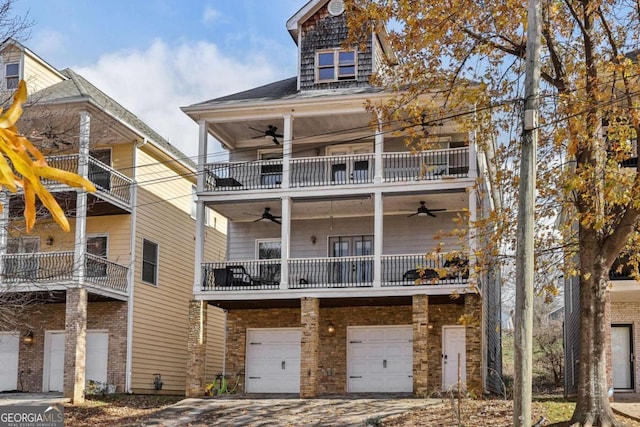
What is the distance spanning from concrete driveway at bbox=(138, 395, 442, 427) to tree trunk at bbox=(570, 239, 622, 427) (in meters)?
4.99

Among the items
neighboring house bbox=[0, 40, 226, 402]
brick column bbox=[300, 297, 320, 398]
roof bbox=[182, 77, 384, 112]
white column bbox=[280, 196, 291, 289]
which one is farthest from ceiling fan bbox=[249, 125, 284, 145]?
brick column bbox=[300, 297, 320, 398]

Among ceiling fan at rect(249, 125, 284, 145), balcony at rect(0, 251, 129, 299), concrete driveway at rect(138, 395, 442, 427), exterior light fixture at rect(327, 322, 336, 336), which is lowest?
concrete driveway at rect(138, 395, 442, 427)

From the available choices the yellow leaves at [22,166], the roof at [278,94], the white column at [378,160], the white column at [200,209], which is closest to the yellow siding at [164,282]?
the white column at [200,209]

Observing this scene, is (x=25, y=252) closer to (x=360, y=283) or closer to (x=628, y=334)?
(x=360, y=283)

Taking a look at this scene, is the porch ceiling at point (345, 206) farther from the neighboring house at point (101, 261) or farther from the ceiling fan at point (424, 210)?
the neighboring house at point (101, 261)

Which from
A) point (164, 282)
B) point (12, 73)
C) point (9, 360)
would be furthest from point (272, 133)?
point (9, 360)

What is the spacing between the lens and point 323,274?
2423 cm

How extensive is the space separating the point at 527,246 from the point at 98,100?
57.9 feet

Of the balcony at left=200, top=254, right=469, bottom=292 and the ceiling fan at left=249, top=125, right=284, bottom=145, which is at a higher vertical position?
the ceiling fan at left=249, top=125, right=284, bottom=145

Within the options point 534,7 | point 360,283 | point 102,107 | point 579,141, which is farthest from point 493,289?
point 534,7

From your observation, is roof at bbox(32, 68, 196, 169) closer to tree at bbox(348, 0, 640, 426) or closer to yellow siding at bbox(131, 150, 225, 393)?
yellow siding at bbox(131, 150, 225, 393)

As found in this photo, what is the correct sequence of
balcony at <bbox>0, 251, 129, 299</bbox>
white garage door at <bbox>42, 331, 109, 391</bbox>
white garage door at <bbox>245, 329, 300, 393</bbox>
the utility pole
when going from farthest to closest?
white garage door at <bbox>42, 331, 109, 391</bbox>
white garage door at <bbox>245, 329, 300, 393</bbox>
balcony at <bbox>0, 251, 129, 299</bbox>
the utility pole

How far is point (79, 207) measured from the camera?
23.3 meters

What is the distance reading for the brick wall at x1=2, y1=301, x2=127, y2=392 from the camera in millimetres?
25719
